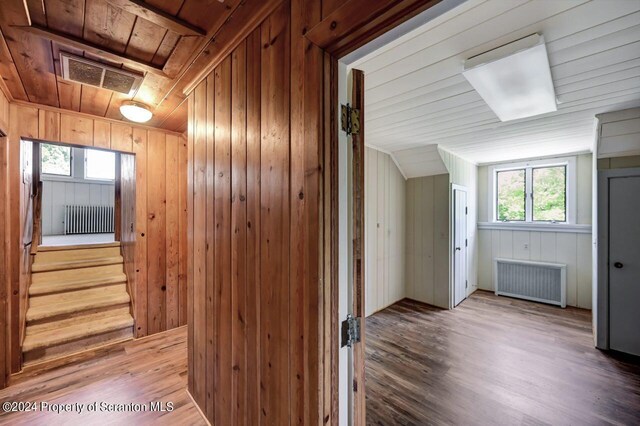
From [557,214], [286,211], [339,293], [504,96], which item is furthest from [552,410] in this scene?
[557,214]

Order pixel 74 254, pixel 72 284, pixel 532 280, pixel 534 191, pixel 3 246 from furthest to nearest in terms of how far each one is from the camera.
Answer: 1. pixel 534 191
2. pixel 532 280
3. pixel 74 254
4. pixel 72 284
5. pixel 3 246

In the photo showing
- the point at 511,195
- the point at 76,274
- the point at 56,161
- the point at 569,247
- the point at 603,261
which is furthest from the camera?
the point at 56,161

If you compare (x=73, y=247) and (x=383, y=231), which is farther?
(x=383, y=231)

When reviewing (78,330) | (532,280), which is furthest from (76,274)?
(532,280)

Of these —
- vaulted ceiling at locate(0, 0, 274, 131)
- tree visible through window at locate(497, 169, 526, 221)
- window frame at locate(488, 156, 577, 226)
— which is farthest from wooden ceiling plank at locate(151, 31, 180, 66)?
tree visible through window at locate(497, 169, 526, 221)

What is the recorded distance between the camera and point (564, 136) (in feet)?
10.6

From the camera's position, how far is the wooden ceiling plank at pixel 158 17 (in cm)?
114

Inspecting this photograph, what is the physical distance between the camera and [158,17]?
121cm

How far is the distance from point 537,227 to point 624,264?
1.77 metres

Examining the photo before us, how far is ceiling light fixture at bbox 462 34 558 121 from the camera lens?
150 cm

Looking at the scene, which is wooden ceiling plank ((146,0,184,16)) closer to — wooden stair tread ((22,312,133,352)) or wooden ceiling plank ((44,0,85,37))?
wooden ceiling plank ((44,0,85,37))

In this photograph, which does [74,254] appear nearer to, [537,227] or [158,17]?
[158,17]

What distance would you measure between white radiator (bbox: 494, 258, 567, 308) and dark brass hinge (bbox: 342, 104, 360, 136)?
4.78 meters

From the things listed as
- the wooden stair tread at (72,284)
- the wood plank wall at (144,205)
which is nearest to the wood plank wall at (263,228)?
the wood plank wall at (144,205)
